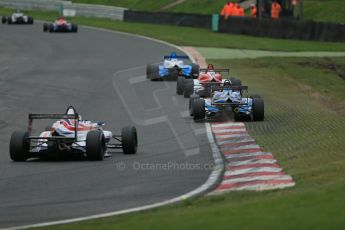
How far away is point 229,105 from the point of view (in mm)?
20312

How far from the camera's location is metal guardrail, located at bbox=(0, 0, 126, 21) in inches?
2520

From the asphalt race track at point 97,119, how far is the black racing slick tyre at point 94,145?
0.46 ft

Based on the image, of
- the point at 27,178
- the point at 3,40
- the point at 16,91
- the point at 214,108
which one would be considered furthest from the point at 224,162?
the point at 3,40

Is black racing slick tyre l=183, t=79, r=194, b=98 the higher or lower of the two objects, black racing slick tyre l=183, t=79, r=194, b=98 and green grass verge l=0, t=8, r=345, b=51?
the higher

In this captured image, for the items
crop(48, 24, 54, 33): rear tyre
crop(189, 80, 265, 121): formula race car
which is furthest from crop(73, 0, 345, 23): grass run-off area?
crop(189, 80, 265, 121): formula race car

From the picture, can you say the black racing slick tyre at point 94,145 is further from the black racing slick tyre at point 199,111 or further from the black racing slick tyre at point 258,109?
the black racing slick tyre at point 258,109

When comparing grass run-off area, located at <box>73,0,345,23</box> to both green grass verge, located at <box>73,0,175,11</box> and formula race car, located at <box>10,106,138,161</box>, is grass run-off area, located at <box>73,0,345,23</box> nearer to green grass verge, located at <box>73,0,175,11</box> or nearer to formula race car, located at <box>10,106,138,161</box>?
green grass verge, located at <box>73,0,175,11</box>

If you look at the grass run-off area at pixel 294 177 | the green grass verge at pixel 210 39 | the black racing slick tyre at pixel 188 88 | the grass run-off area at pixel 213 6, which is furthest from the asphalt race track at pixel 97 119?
the grass run-off area at pixel 213 6

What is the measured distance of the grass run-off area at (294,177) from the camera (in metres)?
8.72

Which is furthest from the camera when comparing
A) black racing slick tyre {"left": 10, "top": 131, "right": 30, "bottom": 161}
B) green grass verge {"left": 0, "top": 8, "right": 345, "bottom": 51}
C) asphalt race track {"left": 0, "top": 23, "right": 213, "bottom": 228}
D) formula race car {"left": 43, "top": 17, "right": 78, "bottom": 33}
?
formula race car {"left": 43, "top": 17, "right": 78, "bottom": 33}

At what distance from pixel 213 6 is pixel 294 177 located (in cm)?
5219

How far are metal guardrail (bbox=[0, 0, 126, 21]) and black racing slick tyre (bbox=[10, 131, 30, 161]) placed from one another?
47.3 m

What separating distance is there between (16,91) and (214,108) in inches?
328

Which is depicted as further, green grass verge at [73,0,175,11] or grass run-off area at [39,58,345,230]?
green grass verge at [73,0,175,11]
